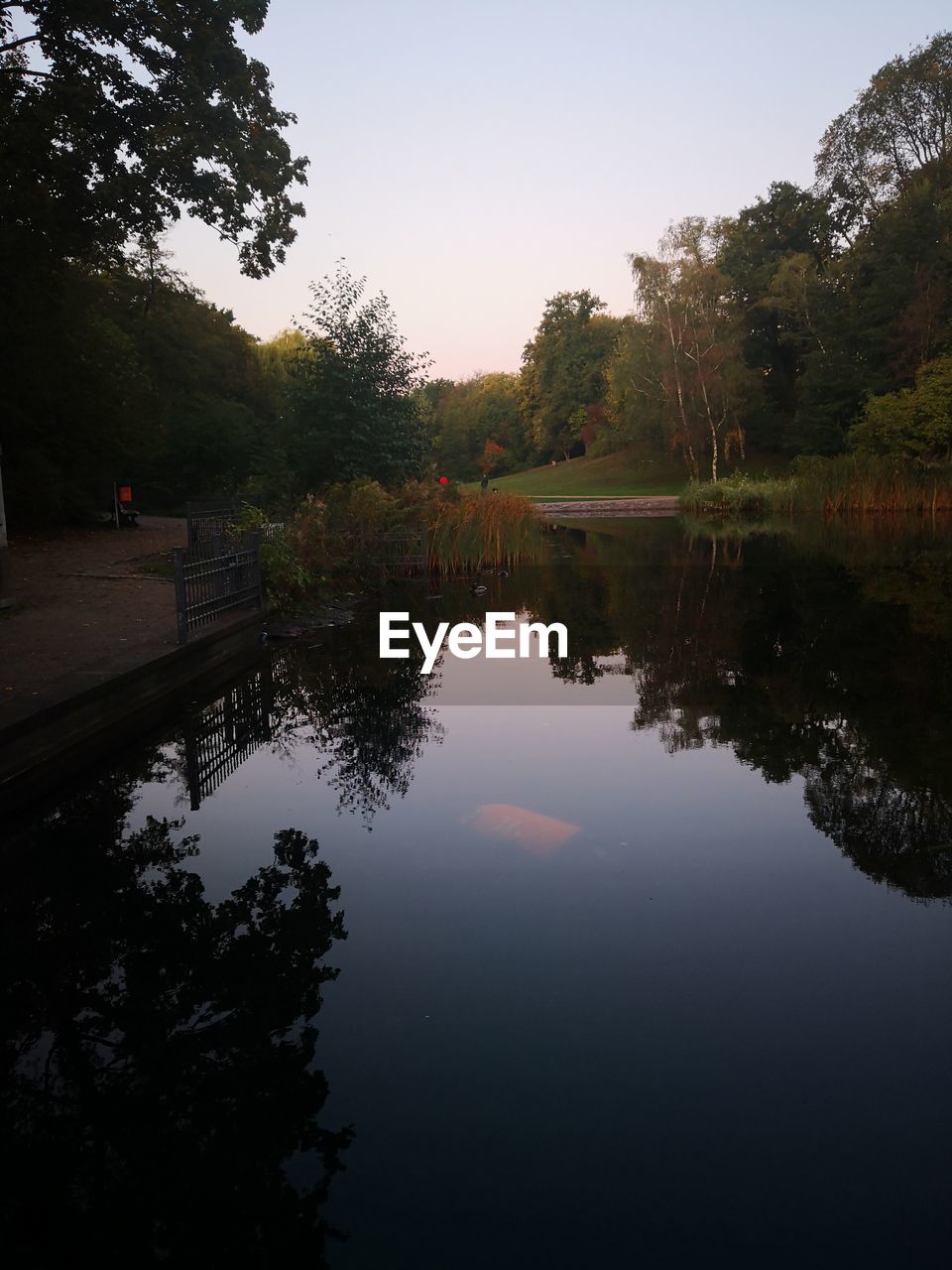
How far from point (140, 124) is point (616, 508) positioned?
33.5 meters

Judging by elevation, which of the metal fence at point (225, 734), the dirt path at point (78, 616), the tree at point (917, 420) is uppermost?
the tree at point (917, 420)

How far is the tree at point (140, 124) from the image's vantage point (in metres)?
16.7

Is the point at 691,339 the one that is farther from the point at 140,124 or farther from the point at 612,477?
the point at 140,124

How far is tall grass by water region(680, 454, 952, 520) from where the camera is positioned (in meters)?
34.6

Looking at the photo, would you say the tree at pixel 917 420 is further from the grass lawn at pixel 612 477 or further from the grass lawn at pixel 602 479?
the grass lawn at pixel 602 479

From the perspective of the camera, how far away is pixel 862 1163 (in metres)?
2.74

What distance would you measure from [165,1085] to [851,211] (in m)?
69.9

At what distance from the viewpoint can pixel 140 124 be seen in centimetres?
1775

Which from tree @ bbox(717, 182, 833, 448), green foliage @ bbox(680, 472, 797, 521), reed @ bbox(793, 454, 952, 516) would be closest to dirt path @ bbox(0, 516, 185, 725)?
reed @ bbox(793, 454, 952, 516)

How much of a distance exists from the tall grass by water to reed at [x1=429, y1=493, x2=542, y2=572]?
16992 millimetres

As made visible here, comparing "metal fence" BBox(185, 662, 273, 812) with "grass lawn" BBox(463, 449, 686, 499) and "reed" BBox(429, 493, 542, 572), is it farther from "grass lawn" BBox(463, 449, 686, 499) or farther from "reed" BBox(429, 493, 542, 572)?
"grass lawn" BBox(463, 449, 686, 499)

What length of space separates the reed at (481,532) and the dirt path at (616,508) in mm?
22954

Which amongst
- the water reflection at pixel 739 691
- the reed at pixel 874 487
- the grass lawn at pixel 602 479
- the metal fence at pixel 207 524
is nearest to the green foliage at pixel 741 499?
the reed at pixel 874 487

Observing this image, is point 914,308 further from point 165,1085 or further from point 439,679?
point 165,1085
